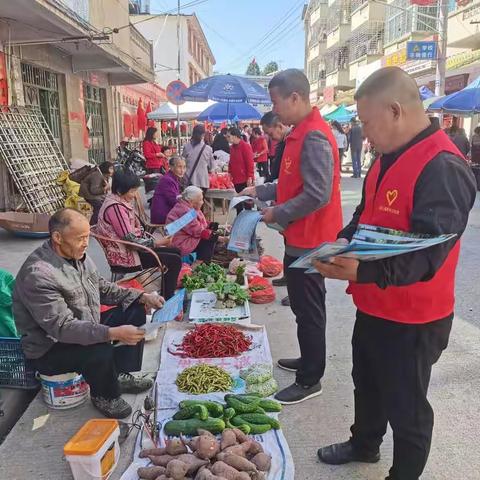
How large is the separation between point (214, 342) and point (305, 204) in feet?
4.95

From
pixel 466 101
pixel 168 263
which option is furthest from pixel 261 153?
Answer: pixel 168 263

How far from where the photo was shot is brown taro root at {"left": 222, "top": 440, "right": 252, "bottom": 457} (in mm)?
2408

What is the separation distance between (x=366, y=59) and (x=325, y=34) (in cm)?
1313

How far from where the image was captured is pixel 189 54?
134 ft

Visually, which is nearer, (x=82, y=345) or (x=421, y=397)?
(x=421, y=397)

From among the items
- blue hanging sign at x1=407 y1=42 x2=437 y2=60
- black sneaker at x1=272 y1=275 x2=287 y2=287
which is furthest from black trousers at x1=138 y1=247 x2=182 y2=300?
blue hanging sign at x1=407 y1=42 x2=437 y2=60

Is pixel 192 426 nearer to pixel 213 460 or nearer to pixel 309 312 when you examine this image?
pixel 213 460

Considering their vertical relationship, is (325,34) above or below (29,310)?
above

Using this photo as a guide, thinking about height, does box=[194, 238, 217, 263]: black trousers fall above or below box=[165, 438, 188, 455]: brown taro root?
above

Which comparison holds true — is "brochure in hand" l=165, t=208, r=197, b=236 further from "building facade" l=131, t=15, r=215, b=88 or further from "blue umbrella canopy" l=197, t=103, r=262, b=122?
"building facade" l=131, t=15, r=215, b=88

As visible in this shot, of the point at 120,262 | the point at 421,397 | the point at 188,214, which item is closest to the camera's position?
the point at 421,397

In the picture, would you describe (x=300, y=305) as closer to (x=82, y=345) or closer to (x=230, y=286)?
(x=82, y=345)

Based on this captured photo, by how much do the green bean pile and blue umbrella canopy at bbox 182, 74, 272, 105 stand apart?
8.17 metres

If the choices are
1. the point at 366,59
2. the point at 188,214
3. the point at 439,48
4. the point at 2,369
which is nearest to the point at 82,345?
the point at 2,369
